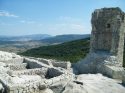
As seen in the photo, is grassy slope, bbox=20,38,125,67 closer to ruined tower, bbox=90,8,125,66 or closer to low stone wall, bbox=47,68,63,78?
ruined tower, bbox=90,8,125,66

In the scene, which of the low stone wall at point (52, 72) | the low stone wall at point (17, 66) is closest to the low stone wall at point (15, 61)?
the low stone wall at point (17, 66)

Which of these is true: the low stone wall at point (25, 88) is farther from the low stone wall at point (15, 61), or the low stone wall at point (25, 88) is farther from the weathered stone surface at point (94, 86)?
the low stone wall at point (15, 61)

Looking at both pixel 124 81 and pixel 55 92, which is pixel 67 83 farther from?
pixel 124 81

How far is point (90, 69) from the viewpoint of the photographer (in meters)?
26.3

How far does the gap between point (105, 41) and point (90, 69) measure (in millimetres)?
3800

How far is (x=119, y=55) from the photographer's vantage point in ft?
86.1

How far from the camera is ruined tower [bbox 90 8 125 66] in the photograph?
25750 mm

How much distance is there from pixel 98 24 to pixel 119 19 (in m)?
2.82

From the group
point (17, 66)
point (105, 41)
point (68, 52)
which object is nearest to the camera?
point (17, 66)

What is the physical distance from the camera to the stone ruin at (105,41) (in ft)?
82.8

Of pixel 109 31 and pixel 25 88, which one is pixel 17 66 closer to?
pixel 25 88

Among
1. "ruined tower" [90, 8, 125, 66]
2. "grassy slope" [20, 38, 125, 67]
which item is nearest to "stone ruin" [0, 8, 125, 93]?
"ruined tower" [90, 8, 125, 66]

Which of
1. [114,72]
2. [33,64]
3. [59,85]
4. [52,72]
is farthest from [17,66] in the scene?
[114,72]

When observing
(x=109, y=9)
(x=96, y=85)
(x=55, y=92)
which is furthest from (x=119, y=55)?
(x=55, y=92)
